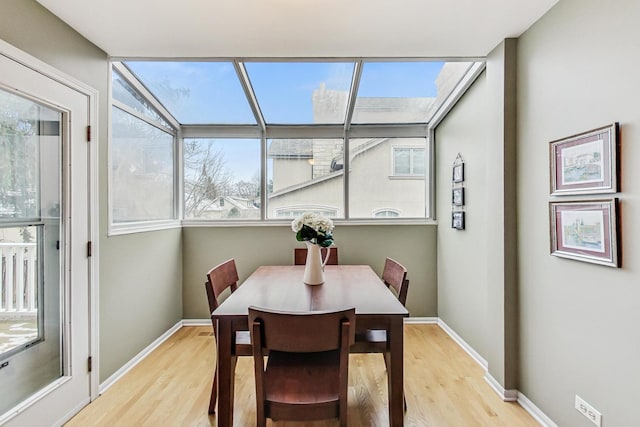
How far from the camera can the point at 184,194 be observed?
3719 millimetres

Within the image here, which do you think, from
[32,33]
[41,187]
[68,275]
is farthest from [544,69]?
[68,275]

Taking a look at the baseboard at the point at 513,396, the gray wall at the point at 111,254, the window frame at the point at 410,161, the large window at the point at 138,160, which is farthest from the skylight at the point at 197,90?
the baseboard at the point at 513,396

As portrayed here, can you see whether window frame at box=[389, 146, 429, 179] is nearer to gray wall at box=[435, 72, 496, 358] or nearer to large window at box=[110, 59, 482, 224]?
large window at box=[110, 59, 482, 224]

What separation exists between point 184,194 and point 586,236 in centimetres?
359

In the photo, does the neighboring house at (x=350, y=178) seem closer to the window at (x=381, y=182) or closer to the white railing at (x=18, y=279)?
the window at (x=381, y=182)

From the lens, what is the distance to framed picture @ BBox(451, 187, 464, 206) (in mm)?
3006

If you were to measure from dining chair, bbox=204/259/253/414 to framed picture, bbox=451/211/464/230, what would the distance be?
6.80 feet

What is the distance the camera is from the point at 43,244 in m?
1.89

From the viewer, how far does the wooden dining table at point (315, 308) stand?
165 cm

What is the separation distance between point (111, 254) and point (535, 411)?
3.06 metres

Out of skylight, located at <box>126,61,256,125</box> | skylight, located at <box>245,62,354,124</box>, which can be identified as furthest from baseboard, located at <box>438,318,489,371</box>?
skylight, located at <box>126,61,256,125</box>

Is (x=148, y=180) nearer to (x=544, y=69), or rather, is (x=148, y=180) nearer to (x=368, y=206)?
(x=368, y=206)

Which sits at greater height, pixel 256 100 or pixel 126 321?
pixel 256 100

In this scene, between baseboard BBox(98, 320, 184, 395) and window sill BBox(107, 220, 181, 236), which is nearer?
baseboard BBox(98, 320, 184, 395)
